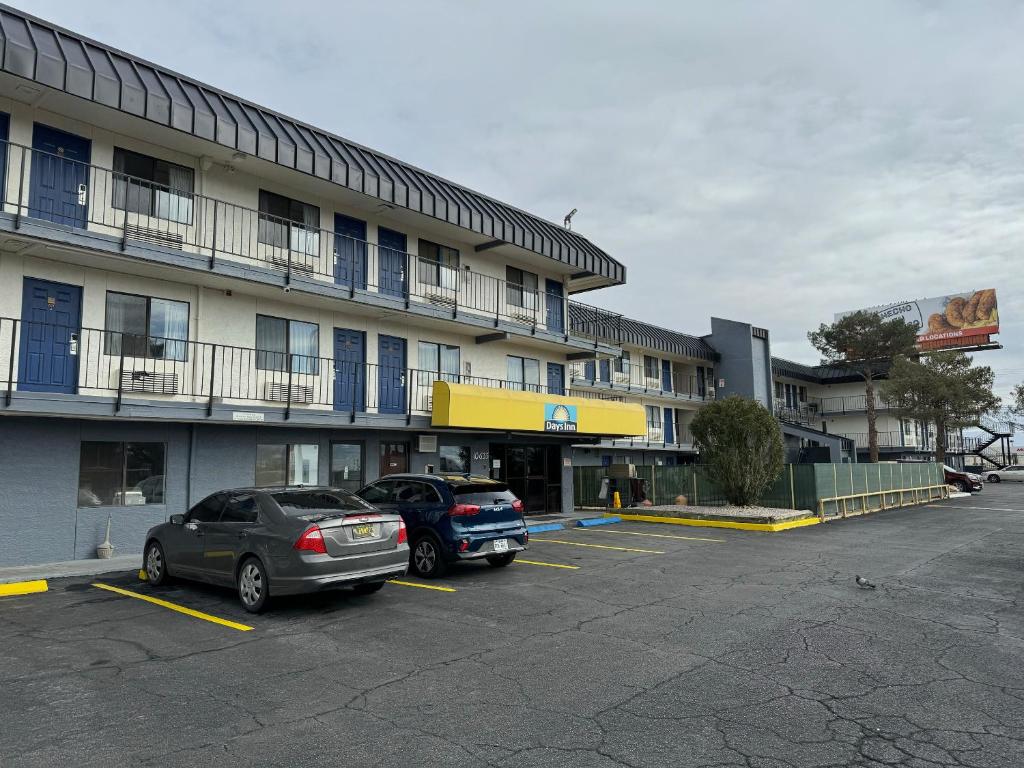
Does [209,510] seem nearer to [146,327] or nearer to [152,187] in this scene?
[146,327]

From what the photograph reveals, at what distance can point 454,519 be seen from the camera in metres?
11.0

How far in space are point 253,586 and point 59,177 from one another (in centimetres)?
944

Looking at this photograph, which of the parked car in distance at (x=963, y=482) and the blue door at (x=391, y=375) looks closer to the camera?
the blue door at (x=391, y=375)

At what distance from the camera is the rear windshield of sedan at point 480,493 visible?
37.1ft

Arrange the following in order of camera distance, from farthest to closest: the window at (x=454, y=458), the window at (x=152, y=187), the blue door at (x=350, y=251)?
the window at (x=454, y=458) → the blue door at (x=350, y=251) → the window at (x=152, y=187)

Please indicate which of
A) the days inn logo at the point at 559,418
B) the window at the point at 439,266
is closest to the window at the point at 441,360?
the window at the point at 439,266

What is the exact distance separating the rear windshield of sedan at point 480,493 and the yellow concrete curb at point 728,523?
31.3 feet

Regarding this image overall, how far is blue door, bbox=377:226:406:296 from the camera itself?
60.8 ft

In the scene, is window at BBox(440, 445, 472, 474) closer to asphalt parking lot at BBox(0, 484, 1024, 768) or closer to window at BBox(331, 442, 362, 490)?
window at BBox(331, 442, 362, 490)

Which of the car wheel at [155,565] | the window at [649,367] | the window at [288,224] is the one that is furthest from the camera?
the window at [649,367]

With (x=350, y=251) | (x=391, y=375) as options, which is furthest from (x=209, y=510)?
(x=350, y=251)

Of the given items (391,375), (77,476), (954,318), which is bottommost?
(77,476)

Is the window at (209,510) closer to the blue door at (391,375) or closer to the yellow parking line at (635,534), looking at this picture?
the blue door at (391,375)

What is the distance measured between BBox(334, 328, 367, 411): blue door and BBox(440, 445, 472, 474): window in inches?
134
